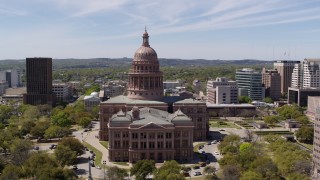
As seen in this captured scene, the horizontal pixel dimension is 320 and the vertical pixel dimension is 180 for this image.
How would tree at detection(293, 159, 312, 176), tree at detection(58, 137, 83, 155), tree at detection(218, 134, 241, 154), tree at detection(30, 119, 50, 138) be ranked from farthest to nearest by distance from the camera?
1. tree at detection(30, 119, 50, 138)
2. tree at detection(218, 134, 241, 154)
3. tree at detection(58, 137, 83, 155)
4. tree at detection(293, 159, 312, 176)

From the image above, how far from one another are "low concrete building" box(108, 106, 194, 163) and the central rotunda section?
2923cm

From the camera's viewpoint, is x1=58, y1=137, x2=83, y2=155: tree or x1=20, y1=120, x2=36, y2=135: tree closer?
x1=58, y1=137, x2=83, y2=155: tree

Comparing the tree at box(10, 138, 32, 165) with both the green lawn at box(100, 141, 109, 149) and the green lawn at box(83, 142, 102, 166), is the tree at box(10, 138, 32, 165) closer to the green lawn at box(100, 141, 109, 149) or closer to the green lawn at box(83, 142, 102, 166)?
the green lawn at box(83, 142, 102, 166)

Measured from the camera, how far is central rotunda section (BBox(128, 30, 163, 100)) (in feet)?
485

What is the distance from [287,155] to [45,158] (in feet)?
191

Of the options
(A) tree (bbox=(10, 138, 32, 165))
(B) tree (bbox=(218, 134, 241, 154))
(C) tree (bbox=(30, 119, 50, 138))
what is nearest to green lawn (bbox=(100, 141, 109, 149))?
(C) tree (bbox=(30, 119, 50, 138))

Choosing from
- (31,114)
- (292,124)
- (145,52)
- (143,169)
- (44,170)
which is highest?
(145,52)

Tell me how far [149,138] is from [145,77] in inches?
1519

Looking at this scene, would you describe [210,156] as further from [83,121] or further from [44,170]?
[83,121]

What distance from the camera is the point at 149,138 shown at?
4478 inches

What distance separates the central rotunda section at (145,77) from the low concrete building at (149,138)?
29.2 metres

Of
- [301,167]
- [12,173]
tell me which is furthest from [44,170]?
[301,167]

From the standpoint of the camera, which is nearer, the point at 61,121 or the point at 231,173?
the point at 231,173

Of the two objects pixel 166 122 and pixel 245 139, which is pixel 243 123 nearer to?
pixel 245 139
